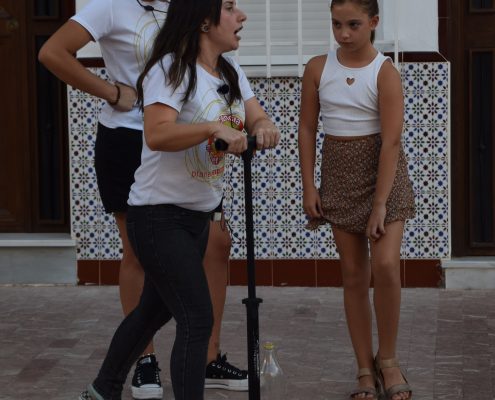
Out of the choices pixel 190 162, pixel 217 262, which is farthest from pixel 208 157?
pixel 217 262

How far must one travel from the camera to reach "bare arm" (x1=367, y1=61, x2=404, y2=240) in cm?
522

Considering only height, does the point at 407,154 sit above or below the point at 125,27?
below

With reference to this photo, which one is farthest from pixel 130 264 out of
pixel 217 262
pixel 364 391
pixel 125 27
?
pixel 364 391

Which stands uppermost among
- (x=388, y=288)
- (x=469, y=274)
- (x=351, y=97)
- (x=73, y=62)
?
(x=73, y=62)

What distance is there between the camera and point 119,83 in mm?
5473

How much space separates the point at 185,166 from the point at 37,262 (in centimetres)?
351

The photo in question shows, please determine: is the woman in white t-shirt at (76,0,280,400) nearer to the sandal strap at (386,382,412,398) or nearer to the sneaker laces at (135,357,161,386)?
the sneaker laces at (135,357,161,386)

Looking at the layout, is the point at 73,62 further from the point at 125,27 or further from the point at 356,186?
the point at 356,186

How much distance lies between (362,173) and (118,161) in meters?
1.05

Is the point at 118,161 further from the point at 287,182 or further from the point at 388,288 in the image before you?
the point at 287,182

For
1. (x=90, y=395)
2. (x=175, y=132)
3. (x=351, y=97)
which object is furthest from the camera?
(x=351, y=97)

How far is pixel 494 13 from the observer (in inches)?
301

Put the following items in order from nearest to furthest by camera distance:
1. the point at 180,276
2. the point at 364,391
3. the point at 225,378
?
1. the point at 180,276
2. the point at 364,391
3. the point at 225,378

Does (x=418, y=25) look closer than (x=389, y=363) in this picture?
No
